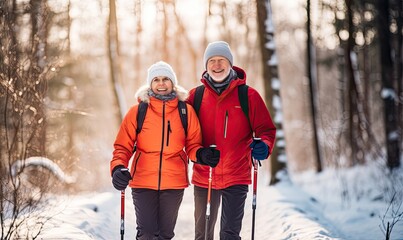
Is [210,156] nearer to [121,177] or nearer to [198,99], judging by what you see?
[198,99]

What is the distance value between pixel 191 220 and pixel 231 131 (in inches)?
149

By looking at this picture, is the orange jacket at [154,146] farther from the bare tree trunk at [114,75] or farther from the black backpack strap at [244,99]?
the bare tree trunk at [114,75]

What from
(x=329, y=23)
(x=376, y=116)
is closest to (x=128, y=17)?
(x=329, y=23)

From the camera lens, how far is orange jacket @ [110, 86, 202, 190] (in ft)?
16.2

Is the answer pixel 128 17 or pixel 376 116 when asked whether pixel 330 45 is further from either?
pixel 128 17

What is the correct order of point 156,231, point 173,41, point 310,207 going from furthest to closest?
point 173,41
point 310,207
point 156,231

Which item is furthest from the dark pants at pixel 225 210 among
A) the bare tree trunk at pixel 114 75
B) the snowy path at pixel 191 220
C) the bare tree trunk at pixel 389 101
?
the bare tree trunk at pixel 114 75

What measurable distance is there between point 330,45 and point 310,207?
17.2 metres

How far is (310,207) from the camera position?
28.3 ft

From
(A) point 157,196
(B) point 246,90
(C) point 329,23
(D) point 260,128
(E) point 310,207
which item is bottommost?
(E) point 310,207

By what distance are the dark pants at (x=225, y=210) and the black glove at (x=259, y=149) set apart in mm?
443

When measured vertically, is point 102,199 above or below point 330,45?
below

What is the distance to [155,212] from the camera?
4.95 metres

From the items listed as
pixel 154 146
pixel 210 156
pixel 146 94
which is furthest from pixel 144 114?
pixel 210 156
